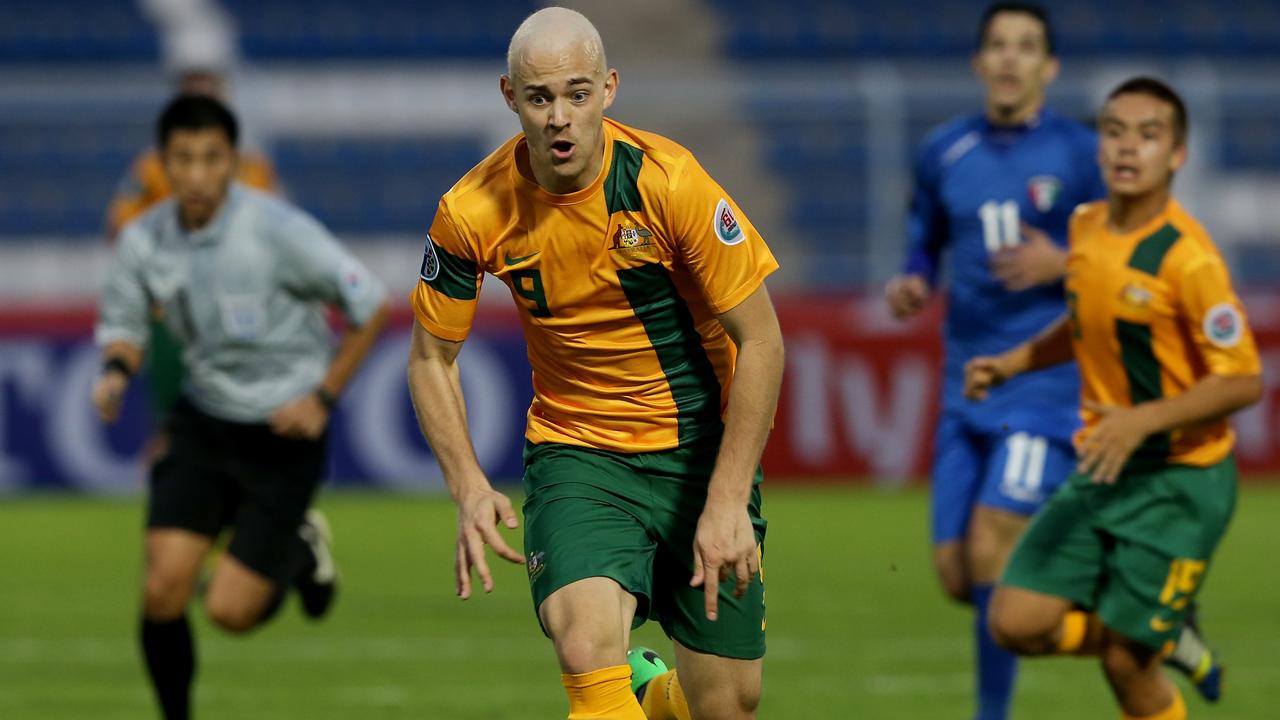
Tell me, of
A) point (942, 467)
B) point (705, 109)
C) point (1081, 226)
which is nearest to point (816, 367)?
point (705, 109)

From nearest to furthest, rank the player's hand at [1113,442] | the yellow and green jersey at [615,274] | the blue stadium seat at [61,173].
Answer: the yellow and green jersey at [615,274]
the player's hand at [1113,442]
the blue stadium seat at [61,173]

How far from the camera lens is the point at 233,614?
766 centimetres

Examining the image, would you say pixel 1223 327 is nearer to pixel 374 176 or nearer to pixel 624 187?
pixel 624 187

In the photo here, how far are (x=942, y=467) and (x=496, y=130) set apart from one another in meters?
11.2

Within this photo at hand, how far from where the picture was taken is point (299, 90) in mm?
18500

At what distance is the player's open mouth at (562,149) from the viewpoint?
15.8ft

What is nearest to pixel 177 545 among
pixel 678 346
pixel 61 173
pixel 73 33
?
pixel 678 346

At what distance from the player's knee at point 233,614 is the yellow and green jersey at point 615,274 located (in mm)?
2730

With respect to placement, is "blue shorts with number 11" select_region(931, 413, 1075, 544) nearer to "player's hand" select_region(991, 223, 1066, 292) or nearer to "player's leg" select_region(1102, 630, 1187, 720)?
"player's hand" select_region(991, 223, 1066, 292)

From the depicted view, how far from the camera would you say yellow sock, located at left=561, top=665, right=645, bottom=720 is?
4840 mm

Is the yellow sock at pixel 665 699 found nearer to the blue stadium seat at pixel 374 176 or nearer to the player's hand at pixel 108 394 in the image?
the player's hand at pixel 108 394

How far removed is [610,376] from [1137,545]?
6.16ft

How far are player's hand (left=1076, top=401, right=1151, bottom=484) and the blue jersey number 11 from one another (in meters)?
1.74

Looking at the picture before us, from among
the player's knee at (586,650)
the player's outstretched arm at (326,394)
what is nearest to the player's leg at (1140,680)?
the player's knee at (586,650)
